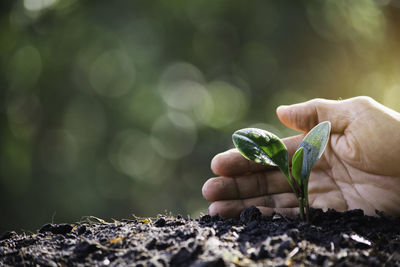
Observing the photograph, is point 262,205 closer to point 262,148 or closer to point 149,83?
point 262,148

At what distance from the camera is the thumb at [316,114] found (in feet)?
6.30

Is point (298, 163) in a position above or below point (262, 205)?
above

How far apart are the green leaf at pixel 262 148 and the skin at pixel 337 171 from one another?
39 cm

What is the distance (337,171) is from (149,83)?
6112mm

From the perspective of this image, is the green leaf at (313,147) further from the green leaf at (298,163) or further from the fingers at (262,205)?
the fingers at (262,205)

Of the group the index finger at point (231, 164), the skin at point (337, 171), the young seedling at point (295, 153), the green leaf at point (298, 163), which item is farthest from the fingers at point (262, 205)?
the green leaf at point (298, 163)

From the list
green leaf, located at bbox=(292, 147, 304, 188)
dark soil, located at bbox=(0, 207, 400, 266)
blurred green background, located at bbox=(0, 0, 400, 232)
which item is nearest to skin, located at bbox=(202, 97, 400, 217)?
dark soil, located at bbox=(0, 207, 400, 266)

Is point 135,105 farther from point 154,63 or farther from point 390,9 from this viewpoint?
point 390,9


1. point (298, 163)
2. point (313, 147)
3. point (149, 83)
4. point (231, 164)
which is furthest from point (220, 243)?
point (149, 83)

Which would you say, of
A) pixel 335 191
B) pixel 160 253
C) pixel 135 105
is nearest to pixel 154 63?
pixel 135 105

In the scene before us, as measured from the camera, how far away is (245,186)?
202cm

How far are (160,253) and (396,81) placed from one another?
780 centimetres

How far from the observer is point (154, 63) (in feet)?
25.1

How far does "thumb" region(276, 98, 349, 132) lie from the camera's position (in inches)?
75.6
